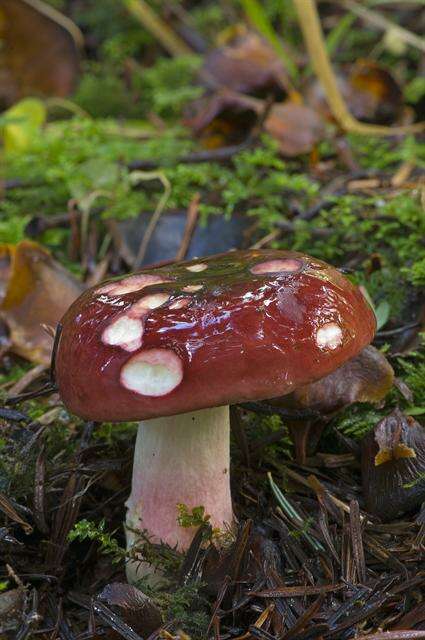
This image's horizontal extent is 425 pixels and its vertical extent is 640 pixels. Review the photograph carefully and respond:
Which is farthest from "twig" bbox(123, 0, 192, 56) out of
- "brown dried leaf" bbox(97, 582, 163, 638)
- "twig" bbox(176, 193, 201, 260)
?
"brown dried leaf" bbox(97, 582, 163, 638)

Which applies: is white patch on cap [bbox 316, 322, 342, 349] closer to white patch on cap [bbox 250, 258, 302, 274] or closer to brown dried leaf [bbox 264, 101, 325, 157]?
white patch on cap [bbox 250, 258, 302, 274]

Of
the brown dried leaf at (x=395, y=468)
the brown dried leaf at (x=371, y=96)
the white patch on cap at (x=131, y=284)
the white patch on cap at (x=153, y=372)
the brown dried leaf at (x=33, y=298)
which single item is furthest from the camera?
the brown dried leaf at (x=371, y=96)

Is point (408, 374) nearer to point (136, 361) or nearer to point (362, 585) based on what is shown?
point (362, 585)

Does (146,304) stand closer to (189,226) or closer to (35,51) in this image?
(189,226)

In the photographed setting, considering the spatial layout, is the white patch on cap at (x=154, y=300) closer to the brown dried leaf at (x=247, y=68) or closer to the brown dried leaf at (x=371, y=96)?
the brown dried leaf at (x=247, y=68)

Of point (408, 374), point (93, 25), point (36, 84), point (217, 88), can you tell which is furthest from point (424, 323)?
point (93, 25)

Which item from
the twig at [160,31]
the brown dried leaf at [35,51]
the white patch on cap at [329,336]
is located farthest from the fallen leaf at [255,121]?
the white patch on cap at [329,336]
